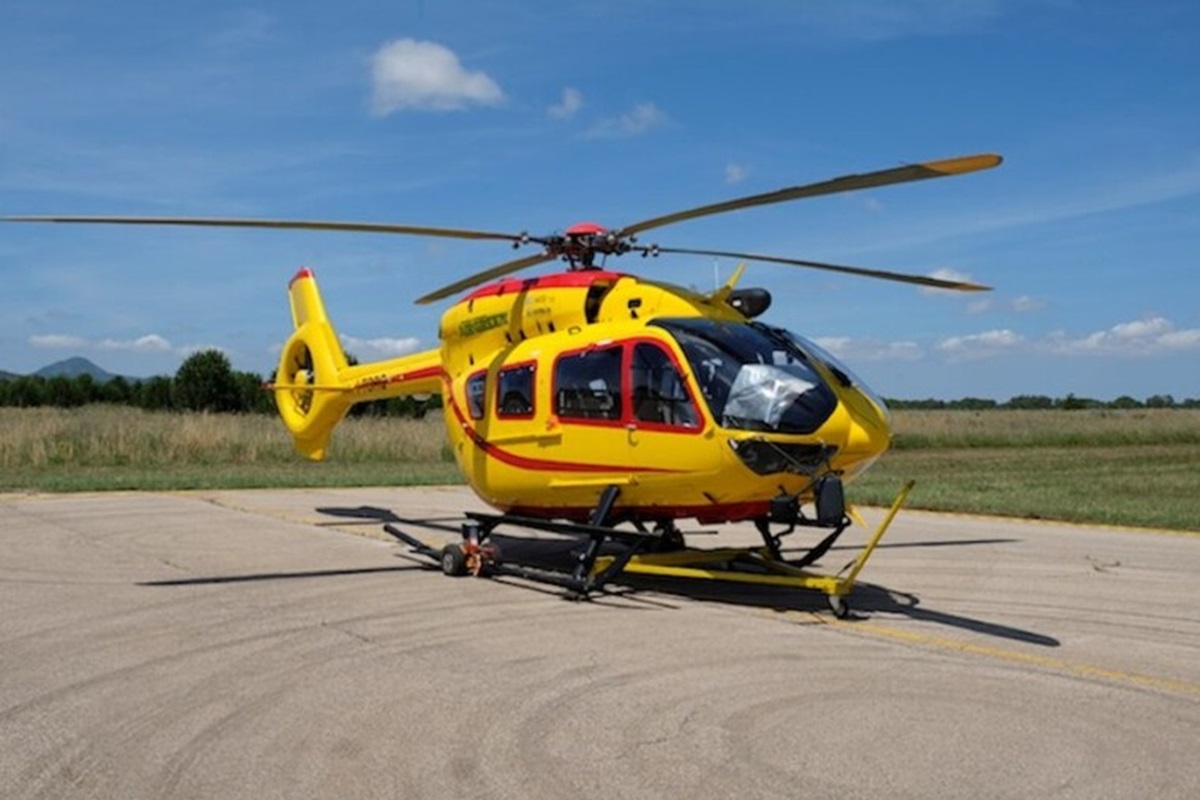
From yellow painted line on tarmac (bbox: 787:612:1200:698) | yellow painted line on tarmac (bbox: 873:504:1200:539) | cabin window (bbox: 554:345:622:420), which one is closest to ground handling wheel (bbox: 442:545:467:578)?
cabin window (bbox: 554:345:622:420)

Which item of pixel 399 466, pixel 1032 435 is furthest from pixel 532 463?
pixel 1032 435

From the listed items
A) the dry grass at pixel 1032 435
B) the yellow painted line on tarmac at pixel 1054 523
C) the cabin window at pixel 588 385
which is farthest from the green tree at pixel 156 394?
the cabin window at pixel 588 385

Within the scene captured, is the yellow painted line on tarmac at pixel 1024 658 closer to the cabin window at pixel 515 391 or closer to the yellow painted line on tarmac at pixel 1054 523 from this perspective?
the cabin window at pixel 515 391

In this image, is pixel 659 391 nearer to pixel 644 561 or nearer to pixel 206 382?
pixel 644 561

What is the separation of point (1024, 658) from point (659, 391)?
368cm

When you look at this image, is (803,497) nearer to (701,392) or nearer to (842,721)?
(701,392)

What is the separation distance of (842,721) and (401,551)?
8.50m

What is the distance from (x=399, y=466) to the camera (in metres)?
31.1

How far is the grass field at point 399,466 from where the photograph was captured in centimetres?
2030

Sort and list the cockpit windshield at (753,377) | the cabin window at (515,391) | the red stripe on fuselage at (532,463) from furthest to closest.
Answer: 1. the cabin window at (515,391)
2. the red stripe on fuselage at (532,463)
3. the cockpit windshield at (753,377)

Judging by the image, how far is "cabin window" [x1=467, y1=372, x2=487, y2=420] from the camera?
12.2m

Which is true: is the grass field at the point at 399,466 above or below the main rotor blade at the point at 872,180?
below

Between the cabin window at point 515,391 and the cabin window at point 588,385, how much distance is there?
450 millimetres

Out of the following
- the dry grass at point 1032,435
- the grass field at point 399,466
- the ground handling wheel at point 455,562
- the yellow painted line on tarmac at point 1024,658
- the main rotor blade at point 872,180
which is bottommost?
the yellow painted line on tarmac at point 1024,658
